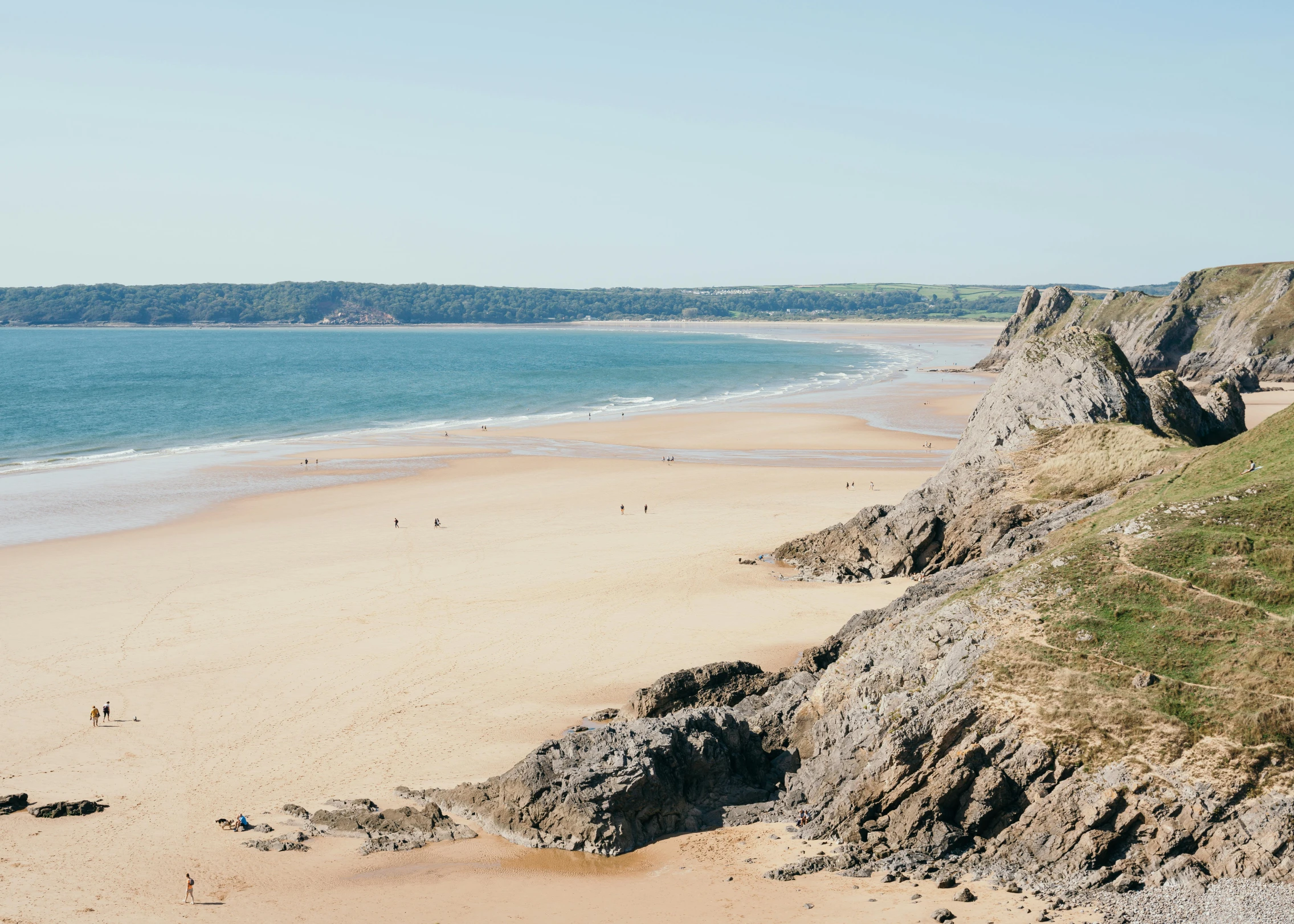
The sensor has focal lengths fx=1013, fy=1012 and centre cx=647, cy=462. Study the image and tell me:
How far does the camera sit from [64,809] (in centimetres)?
1995

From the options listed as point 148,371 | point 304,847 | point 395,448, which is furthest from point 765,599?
point 148,371

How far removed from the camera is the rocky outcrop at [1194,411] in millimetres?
37594

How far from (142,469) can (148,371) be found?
81023mm

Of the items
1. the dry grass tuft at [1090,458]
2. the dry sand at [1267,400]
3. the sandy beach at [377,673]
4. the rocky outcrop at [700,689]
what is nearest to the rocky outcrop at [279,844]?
the sandy beach at [377,673]

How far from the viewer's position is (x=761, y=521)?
1725 inches

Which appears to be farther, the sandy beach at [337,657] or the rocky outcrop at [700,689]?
the rocky outcrop at [700,689]

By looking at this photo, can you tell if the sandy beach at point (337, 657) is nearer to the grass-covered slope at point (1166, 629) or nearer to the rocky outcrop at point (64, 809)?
the rocky outcrop at point (64, 809)

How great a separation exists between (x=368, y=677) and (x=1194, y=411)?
3261 centimetres

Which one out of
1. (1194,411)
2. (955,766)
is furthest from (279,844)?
(1194,411)

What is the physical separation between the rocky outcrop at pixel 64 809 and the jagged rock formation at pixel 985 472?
2206cm

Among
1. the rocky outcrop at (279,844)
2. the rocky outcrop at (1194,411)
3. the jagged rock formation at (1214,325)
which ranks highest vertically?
the jagged rock formation at (1214,325)

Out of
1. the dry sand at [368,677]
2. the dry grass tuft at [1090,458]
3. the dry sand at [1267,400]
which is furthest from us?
the dry sand at [1267,400]

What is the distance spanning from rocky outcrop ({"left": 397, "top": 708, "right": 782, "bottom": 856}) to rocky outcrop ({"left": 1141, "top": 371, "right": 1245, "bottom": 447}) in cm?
2192

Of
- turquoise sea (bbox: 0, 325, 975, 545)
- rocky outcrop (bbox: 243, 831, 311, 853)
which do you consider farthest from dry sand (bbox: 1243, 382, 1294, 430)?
rocky outcrop (bbox: 243, 831, 311, 853)
